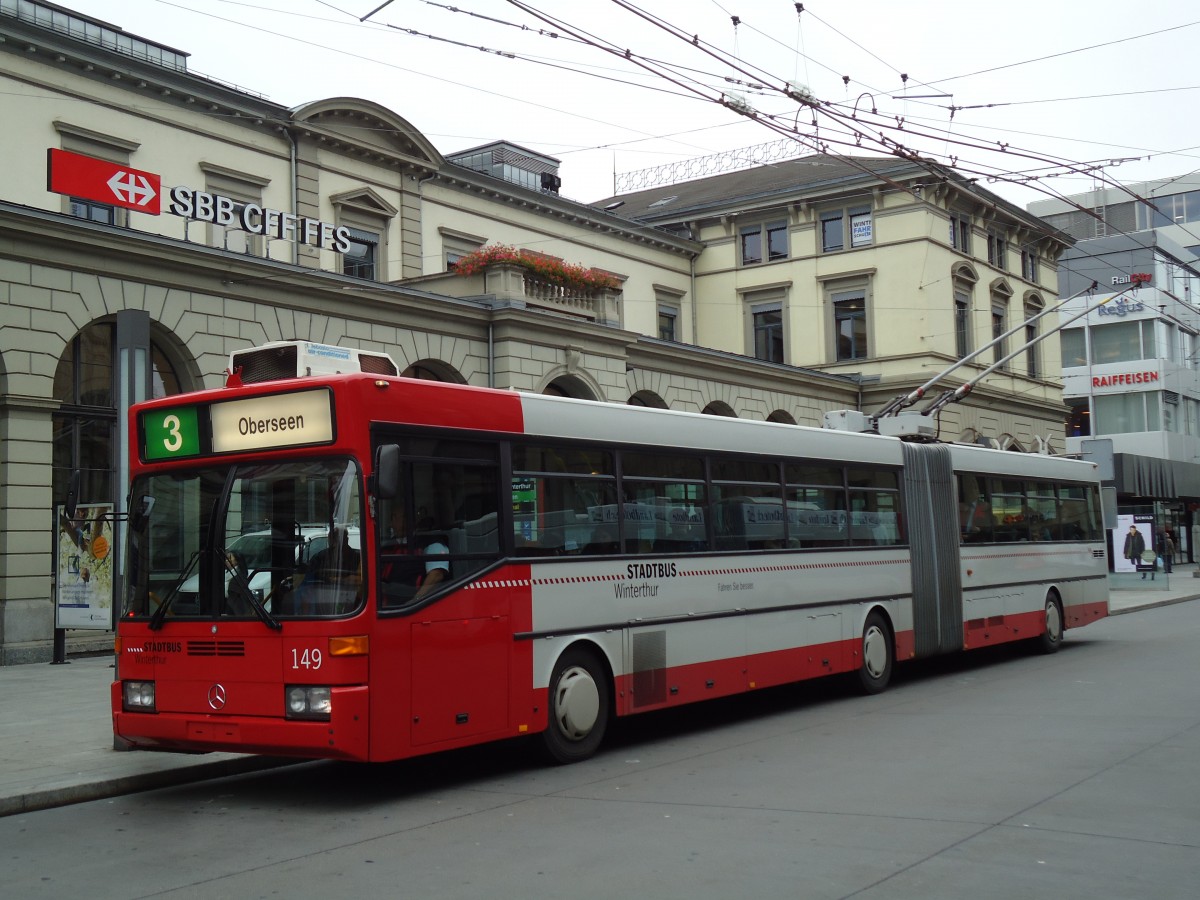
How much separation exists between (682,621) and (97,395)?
41.9 feet

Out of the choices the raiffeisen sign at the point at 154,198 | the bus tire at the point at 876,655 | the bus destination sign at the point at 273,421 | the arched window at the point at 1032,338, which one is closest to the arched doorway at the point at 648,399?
the raiffeisen sign at the point at 154,198

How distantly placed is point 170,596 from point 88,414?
12405mm

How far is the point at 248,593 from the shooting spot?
8.92 metres

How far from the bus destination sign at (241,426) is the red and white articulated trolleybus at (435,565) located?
2 cm

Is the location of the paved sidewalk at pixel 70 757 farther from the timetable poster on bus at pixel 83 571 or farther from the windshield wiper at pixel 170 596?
the windshield wiper at pixel 170 596

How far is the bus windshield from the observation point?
8750 millimetres

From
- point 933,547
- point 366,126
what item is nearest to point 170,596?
point 933,547

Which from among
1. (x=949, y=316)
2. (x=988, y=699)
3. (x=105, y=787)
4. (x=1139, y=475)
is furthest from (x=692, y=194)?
(x=105, y=787)

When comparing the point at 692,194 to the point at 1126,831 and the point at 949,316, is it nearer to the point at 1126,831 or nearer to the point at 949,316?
the point at 949,316

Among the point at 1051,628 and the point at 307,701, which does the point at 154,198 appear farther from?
the point at 1051,628

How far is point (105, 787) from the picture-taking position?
952 centimetres

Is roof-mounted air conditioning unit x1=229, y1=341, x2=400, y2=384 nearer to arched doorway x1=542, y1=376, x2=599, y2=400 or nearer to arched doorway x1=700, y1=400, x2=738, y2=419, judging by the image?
arched doorway x1=542, y1=376, x2=599, y2=400

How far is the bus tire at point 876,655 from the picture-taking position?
49.3 ft

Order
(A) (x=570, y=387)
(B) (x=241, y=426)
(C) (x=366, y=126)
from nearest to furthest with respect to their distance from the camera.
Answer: (B) (x=241, y=426), (A) (x=570, y=387), (C) (x=366, y=126)
